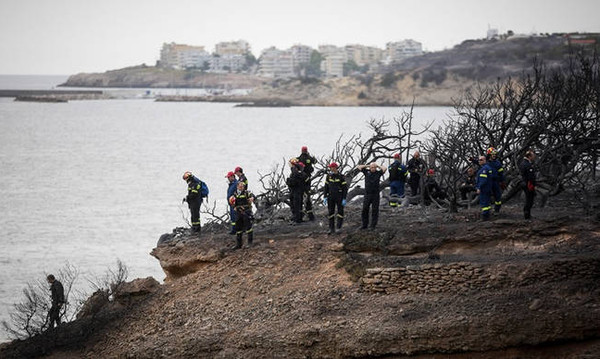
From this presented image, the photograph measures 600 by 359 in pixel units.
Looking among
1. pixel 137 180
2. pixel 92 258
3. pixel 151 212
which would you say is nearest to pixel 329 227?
pixel 92 258

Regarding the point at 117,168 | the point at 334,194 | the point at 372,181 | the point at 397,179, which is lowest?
the point at 117,168

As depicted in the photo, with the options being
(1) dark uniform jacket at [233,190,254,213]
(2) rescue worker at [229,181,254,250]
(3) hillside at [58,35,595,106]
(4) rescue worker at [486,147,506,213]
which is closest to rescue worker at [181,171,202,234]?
(2) rescue worker at [229,181,254,250]

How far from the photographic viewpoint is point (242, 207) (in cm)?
→ 2364

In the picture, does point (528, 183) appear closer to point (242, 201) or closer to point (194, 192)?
point (242, 201)

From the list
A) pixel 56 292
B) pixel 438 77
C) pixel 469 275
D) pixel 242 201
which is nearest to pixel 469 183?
pixel 242 201

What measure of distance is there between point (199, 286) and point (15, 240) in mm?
31549

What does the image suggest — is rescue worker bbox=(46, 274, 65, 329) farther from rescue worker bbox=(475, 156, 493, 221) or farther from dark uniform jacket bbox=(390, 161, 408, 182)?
rescue worker bbox=(475, 156, 493, 221)

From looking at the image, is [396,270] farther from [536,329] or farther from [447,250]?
[536,329]

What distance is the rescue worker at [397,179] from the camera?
94.8 feet

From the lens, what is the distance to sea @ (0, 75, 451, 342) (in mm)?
47344

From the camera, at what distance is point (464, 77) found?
157 m

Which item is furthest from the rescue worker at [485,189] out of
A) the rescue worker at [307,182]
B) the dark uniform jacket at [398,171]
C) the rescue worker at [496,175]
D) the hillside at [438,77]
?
the hillside at [438,77]

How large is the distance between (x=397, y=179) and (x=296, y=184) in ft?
15.4

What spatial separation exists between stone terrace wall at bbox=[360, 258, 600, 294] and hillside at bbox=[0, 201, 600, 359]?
25 millimetres
